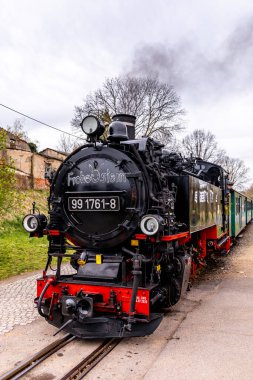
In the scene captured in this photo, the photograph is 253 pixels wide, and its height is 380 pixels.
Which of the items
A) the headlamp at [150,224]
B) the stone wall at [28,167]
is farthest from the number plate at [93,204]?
the stone wall at [28,167]

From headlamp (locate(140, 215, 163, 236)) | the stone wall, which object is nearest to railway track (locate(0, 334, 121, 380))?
headlamp (locate(140, 215, 163, 236))

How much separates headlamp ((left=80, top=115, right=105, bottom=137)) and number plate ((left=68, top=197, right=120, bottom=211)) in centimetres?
101

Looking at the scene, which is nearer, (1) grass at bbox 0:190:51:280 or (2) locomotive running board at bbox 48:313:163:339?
(2) locomotive running board at bbox 48:313:163:339

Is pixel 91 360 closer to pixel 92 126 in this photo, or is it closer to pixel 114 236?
pixel 114 236

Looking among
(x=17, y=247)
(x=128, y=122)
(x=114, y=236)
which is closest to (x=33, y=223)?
(x=114, y=236)

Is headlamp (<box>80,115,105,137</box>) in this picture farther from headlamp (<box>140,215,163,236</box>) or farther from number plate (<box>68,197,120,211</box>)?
headlamp (<box>140,215,163,236</box>)

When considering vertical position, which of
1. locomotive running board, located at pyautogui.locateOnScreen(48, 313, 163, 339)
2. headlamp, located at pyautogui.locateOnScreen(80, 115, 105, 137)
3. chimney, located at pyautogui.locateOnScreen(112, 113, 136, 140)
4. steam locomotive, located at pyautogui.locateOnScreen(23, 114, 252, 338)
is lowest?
locomotive running board, located at pyautogui.locateOnScreen(48, 313, 163, 339)

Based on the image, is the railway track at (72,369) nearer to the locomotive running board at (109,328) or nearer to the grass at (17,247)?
the locomotive running board at (109,328)

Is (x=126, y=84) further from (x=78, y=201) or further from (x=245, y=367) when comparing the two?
(x=245, y=367)

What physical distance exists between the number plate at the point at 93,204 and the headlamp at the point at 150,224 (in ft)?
1.59

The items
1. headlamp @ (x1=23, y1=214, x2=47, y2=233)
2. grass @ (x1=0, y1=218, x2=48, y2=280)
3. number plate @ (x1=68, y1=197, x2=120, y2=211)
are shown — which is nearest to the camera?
number plate @ (x1=68, y1=197, x2=120, y2=211)

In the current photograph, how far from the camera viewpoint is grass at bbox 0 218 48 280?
9.97 metres

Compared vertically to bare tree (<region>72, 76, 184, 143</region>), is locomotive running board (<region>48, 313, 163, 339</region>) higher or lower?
lower

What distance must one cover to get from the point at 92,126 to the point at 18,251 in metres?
8.28
